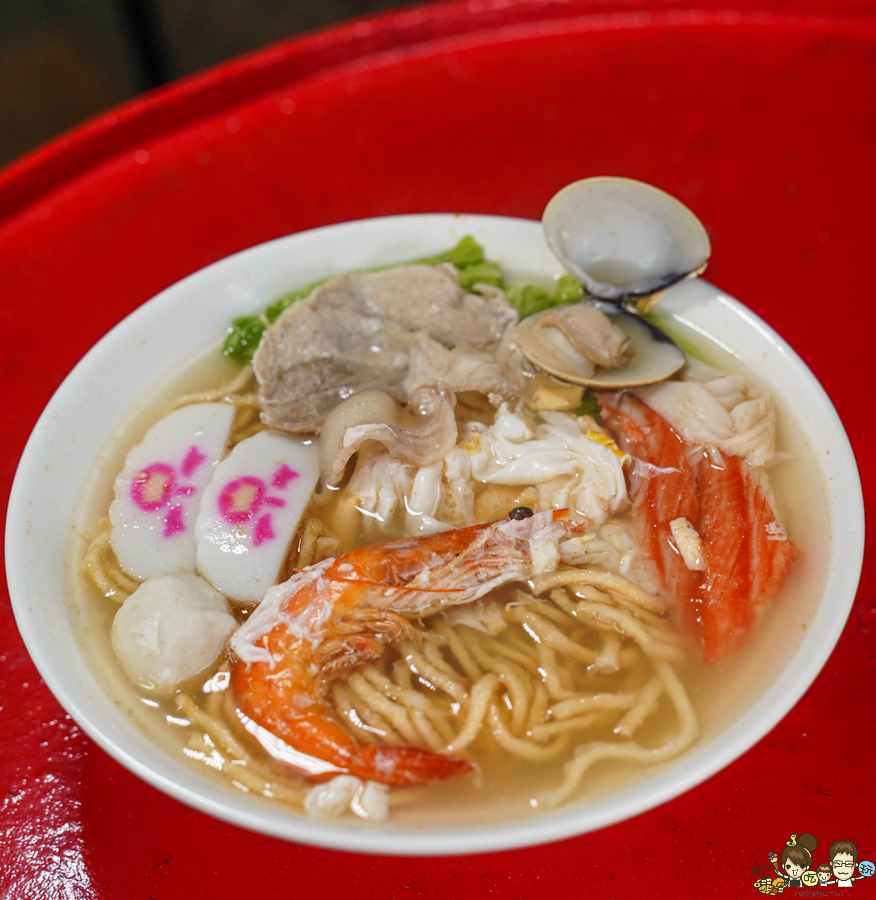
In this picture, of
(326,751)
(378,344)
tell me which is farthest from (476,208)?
(326,751)

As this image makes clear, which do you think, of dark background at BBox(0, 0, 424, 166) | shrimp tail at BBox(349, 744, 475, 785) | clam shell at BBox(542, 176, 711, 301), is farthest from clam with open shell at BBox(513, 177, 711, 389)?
dark background at BBox(0, 0, 424, 166)

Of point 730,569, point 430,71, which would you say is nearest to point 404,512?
point 730,569

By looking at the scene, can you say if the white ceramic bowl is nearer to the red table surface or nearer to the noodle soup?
the noodle soup

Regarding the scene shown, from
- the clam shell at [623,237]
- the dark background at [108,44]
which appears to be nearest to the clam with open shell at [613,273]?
the clam shell at [623,237]

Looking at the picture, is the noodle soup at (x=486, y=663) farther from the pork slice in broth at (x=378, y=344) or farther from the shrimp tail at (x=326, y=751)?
the pork slice in broth at (x=378, y=344)

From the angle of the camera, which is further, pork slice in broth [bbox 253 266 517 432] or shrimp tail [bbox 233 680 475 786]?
pork slice in broth [bbox 253 266 517 432]

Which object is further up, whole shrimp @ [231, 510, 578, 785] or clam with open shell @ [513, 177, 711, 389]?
clam with open shell @ [513, 177, 711, 389]

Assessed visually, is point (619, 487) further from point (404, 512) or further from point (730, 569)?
point (404, 512)
